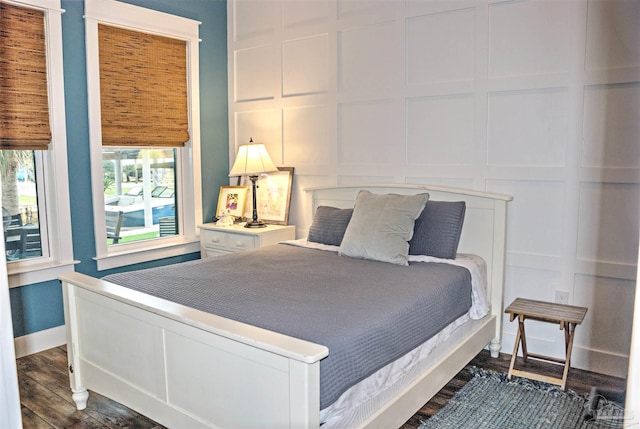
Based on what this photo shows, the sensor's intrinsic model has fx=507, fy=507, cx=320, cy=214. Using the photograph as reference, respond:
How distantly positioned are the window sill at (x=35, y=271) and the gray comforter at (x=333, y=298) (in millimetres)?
1077

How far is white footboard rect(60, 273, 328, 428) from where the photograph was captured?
1672 millimetres

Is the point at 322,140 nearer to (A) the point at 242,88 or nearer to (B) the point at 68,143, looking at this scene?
(A) the point at 242,88

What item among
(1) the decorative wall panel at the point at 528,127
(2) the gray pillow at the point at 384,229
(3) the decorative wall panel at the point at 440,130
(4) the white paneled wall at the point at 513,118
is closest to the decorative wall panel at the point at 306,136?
(4) the white paneled wall at the point at 513,118

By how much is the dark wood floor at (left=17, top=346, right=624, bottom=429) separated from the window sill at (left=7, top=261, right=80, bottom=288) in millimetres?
497

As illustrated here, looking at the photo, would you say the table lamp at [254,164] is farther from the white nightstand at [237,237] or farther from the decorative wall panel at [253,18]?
the decorative wall panel at [253,18]

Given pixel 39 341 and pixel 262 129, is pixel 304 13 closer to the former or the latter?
pixel 262 129

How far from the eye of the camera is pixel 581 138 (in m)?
2.95

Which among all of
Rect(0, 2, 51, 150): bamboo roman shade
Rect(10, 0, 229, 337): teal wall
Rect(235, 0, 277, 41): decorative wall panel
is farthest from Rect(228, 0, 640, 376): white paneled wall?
Rect(0, 2, 51, 150): bamboo roman shade

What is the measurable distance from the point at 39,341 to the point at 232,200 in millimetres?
1817

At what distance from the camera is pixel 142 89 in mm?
3939

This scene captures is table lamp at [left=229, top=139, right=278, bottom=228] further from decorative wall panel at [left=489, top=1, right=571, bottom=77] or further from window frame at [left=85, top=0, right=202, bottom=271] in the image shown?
decorative wall panel at [left=489, top=1, right=571, bottom=77]

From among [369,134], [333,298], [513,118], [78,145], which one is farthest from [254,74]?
[333,298]

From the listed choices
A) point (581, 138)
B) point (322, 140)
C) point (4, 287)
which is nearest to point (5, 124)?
point (322, 140)

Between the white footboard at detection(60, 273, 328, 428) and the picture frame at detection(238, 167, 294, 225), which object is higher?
the picture frame at detection(238, 167, 294, 225)
